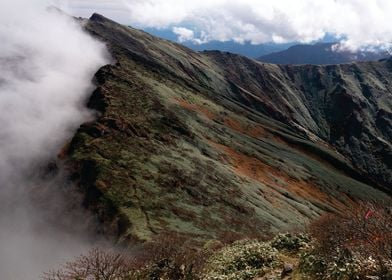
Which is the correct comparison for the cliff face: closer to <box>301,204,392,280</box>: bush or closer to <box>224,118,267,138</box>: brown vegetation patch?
<box>224,118,267,138</box>: brown vegetation patch

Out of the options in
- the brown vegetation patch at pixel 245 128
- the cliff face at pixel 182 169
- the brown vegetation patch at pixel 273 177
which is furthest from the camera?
the brown vegetation patch at pixel 245 128

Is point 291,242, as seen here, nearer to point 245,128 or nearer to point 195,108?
point 195,108

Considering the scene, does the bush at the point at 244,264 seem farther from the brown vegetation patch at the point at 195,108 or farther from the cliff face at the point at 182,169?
the brown vegetation patch at the point at 195,108

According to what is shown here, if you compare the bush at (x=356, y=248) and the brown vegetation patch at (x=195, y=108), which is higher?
the brown vegetation patch at (x=195, y=108)

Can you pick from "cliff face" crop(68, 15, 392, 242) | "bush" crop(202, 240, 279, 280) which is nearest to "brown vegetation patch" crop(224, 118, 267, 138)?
"cliff face" crop(68, 15, 392, 242)

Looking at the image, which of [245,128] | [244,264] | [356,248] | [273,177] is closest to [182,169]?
[273,177]

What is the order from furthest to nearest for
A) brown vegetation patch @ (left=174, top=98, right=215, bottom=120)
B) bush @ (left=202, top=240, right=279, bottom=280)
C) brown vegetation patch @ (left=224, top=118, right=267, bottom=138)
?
brown vegetation patch @ (left=224, top=118, right=267, bottom=138), brown vegetation patch @ (left=174, top=98, right=215, bottom=120), bush @ (left=202, top=240, right=279, bottom=280)

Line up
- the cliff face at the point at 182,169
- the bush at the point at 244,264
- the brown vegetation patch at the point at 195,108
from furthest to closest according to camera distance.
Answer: the brown vegetation patch at the point at 195,108 < the cliff face at the point at 182,169 < the bush at the point at 244,264

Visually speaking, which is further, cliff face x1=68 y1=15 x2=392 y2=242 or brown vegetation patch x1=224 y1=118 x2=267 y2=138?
brown vegetation patch x1=224 y1=118 x2=267 y2=138

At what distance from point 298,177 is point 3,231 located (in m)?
93.1

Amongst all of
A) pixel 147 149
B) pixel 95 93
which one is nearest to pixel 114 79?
pixel 95 93

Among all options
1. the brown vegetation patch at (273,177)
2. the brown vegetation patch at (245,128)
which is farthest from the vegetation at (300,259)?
the brown vegetation patch at (245,128)

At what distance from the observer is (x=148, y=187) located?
76000 mm

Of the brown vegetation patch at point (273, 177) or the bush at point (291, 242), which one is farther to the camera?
the brown vegetation patch at point (273, 177)
